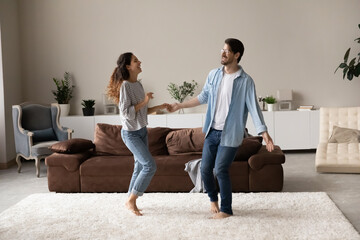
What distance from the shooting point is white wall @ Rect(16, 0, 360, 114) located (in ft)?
27.0

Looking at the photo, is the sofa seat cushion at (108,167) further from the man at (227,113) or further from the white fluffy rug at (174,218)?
the man at (227,113)

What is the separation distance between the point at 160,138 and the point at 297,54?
138 inches

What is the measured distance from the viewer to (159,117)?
26.2 ft

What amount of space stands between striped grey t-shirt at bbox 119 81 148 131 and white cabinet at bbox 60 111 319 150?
3.66 m

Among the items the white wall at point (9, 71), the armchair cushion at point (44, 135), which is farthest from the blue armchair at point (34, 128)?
the white wall at point (9, 71)

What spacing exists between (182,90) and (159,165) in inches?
121

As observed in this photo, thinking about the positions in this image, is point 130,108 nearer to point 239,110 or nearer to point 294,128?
point 239,110

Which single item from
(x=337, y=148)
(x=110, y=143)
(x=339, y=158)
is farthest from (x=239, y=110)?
(x=337, y=148)

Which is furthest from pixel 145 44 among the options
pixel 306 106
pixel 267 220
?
pixel 267 220

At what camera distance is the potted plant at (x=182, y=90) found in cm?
816

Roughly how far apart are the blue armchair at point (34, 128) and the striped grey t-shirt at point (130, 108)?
2709mm

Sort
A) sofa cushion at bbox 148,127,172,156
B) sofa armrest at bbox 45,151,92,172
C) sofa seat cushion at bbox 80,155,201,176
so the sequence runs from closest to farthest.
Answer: sofa seat cushion at bbox 80,155,201,176, sofa armrest at bbox 45,151,92,172, sofa cushion at bbox 148,127,172,156

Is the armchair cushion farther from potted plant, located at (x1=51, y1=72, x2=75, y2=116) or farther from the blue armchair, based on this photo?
potted plant, located at (x1=51, y1=72, x2=75, y2=116)

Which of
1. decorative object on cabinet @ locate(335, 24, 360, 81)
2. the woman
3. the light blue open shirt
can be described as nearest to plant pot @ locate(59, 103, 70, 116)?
the woman
